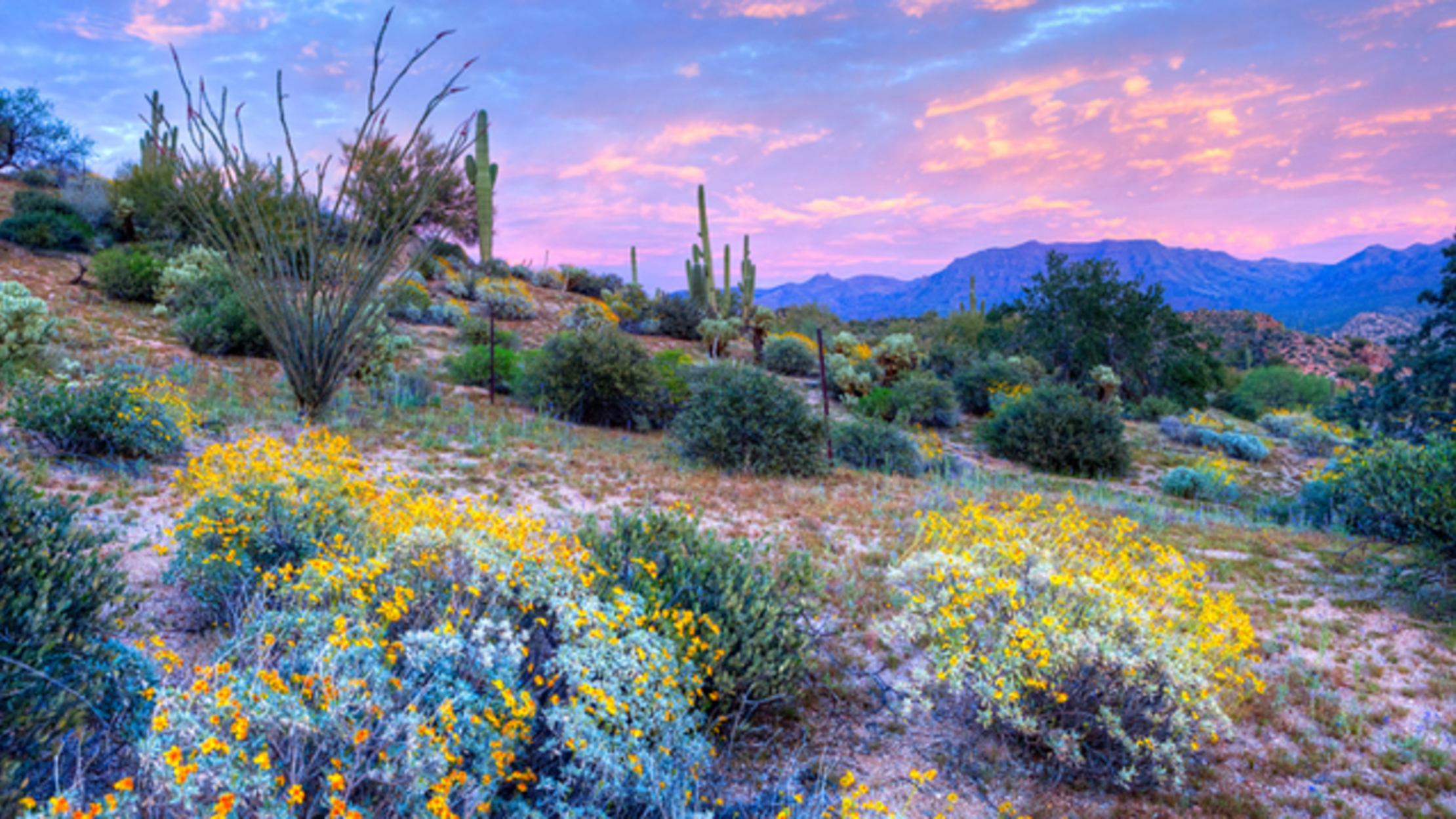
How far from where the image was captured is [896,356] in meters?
18.9

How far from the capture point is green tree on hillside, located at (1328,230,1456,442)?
1272 cm

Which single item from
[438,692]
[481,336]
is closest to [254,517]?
[438,692]

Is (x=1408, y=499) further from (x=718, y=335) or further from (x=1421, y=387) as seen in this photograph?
(x=718, y=335)

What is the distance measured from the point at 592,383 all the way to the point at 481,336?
5612mm

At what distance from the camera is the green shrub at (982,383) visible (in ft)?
57.8

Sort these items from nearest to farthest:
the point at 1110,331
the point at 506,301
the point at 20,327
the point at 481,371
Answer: the point at 20,327
the point at 481,371
the point at 506,301
the point at 1110,331

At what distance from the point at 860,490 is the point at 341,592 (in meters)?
6.20

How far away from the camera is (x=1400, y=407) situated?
13305 mm

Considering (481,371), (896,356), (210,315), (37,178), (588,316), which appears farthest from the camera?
(37,178)

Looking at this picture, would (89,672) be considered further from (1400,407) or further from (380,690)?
(1400,407)

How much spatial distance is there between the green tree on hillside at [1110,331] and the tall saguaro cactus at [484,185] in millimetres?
19267

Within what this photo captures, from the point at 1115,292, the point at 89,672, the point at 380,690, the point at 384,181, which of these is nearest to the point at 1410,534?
the point at 380,690

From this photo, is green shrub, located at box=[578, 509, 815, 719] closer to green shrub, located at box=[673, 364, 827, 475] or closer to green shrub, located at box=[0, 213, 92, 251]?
green shrub, located at box=[673, 364, 827, 475]

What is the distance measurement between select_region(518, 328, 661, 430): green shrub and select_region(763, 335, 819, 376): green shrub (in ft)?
24.9
